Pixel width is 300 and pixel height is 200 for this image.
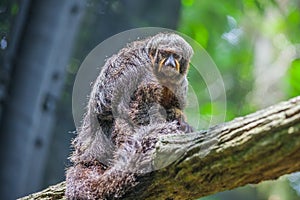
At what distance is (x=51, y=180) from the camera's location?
6.75 meters

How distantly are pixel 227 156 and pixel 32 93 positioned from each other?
12.3ft

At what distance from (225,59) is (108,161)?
727 centimetres

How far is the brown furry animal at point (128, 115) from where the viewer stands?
2.82 m

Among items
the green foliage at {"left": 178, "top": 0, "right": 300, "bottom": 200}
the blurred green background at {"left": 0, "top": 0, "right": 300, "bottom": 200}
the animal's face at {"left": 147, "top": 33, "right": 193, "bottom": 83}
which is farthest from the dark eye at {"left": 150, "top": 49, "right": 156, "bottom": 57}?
the green foliage at {"left": 178, "top": 0, "right": 300, "bottom": 200}

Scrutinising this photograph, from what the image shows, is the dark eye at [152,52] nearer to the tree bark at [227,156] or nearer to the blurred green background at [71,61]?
the tree bark at [227,156]

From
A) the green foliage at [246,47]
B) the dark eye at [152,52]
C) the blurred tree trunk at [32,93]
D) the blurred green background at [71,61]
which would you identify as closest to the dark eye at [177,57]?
the dark eye at [152,52]

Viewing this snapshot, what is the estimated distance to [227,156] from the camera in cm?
235

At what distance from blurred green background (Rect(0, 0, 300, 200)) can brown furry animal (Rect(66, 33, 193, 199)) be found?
2.39 feet

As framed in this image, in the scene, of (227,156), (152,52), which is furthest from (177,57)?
(227,156)

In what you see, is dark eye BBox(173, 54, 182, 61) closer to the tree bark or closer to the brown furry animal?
the brown furry animal

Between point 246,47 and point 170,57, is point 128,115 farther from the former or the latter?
point 246,47

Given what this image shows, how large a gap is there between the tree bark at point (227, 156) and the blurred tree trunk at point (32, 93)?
3.24 m

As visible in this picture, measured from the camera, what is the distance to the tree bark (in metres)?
2.19

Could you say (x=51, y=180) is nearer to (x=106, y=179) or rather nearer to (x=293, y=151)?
(x=106, y=179)
